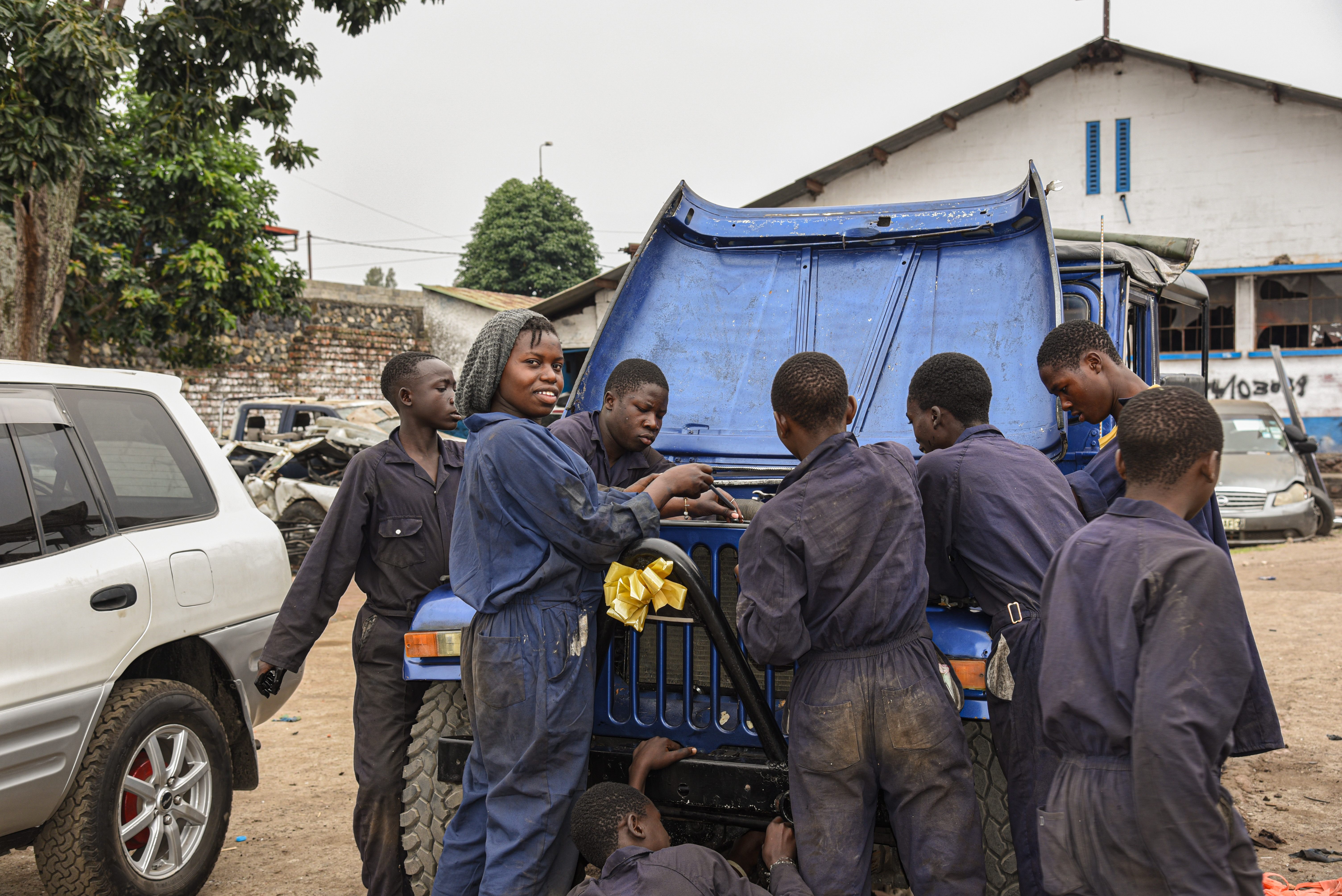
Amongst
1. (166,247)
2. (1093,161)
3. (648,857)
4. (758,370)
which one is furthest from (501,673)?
(1093,161)

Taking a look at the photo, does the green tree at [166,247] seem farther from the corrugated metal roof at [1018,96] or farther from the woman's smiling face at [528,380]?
the woman's smiling face at [528,380]

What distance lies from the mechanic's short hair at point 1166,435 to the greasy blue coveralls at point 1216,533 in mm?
195

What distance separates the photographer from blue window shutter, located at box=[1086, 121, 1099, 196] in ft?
62.1

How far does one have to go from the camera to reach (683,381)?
14.6 feet


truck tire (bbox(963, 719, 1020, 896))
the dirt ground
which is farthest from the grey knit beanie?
the dirt ground

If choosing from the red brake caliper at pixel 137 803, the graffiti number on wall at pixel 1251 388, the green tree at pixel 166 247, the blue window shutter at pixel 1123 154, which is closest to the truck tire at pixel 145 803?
the red brake caliper at pixel 137 803

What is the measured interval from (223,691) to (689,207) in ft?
9.52

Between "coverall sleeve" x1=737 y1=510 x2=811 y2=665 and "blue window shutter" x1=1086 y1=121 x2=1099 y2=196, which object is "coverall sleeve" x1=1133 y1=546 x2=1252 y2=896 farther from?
"blue window shutter" x1=1086 y1=121 x2=1099 y2=196

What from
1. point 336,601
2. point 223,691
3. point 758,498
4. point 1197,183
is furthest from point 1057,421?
point 1197,183

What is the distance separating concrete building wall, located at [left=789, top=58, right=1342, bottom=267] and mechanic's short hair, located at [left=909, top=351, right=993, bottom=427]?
595 inches

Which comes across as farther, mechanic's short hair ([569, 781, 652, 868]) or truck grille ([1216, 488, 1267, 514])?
truck grille ([1216, 488, 1267, 514])

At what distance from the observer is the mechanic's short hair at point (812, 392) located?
2.66m

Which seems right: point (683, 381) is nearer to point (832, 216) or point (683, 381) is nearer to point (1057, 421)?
point (832, 216)

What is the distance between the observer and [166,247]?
1388 cm
